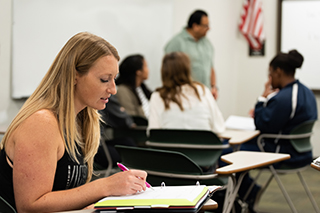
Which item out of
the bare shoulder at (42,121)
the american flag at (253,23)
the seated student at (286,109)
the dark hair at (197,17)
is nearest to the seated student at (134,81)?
the dark hair at (197,17)

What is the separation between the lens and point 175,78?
315cm

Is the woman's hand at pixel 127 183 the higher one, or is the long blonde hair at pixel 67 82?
the long blonde hair at pixel 67 82

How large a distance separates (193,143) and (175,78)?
0.63m

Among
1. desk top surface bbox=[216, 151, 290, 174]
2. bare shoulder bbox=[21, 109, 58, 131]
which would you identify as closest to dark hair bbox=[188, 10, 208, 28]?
desk top surface bbox=[216, 151, 290, 174]

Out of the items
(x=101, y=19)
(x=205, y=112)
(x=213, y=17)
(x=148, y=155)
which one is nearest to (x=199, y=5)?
(x=213, y=17)

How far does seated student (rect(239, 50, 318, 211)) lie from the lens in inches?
132

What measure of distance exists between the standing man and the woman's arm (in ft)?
12.5

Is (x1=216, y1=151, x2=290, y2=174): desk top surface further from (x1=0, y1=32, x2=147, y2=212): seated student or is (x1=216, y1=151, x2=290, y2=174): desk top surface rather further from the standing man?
the standing man

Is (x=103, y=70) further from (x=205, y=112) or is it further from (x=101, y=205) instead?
(x=205, y=112)

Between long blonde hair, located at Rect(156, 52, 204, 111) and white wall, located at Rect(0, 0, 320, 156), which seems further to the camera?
white wall, located at Rect(0, 0, 320, 156)

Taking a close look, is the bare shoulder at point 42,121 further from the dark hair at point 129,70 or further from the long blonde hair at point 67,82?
the dark hair at point 129,70

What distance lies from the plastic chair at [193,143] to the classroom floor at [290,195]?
1.30 meters

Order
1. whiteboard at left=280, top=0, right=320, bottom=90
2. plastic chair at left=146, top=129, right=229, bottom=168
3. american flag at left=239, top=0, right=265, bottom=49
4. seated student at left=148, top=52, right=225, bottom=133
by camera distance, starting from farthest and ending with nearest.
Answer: american flag at left=239, top=0, right=265, bottom=49 < whiteboard at left=280, top=0, right=320, bottom=90 < seated student at left=148, top=52, right=225, bottom=133 < plastic chair at left=146, top=129, right=229, bottom=168

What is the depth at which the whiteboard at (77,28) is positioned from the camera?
338cm
